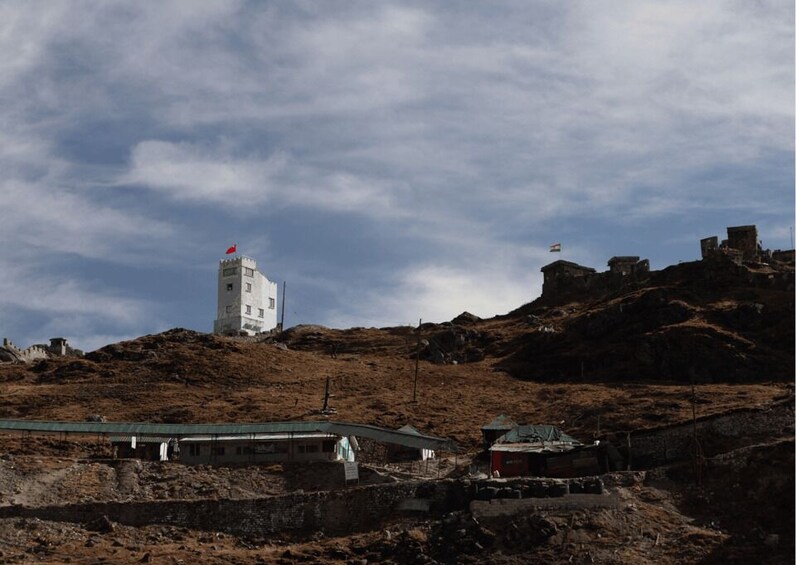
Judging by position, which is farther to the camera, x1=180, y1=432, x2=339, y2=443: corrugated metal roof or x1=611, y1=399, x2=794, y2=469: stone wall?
x1=180, y1=432, x2=339, y2=443: corrugated metal roof

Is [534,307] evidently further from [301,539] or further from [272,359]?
[301,539]

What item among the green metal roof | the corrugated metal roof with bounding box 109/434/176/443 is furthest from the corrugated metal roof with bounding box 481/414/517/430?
the corrugated metal roof with bounding box 109/434/176/443

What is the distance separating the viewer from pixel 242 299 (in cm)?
11825

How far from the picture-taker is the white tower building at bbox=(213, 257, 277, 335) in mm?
117875

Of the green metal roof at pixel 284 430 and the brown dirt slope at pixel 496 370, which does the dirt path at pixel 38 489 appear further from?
the brown dirt slope at pixel 496 370

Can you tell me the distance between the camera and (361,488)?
1921 inches

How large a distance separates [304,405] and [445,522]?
31665mm

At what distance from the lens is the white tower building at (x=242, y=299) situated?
4641 inches

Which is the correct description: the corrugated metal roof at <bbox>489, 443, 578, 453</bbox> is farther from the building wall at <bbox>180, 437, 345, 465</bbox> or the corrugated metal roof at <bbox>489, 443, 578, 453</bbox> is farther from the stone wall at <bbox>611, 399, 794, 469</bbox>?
the building wall at <bbox>180, 437, 345, 465</bbox>

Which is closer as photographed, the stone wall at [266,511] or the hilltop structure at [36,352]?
the stone wall at [266,511]

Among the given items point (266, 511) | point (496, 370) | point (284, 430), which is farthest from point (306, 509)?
point (496, 370)

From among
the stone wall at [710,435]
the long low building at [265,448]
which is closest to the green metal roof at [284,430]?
the long low building at [265,448]

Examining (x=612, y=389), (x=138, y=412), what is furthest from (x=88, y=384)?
(x=612, y=389)

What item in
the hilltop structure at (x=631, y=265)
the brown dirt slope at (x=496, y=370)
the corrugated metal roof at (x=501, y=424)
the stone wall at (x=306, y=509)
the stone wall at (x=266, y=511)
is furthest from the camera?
the hilltop structure at (x=631, y=265)
